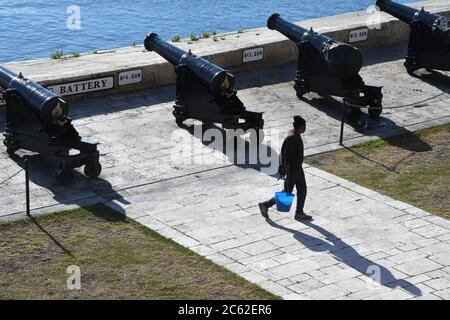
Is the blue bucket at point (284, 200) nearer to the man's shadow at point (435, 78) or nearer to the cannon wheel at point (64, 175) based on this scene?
the cannon wheel at point (64, 175)

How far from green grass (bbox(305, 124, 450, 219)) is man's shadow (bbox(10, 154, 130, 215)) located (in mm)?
3660

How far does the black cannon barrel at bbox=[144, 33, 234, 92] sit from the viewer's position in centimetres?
1922

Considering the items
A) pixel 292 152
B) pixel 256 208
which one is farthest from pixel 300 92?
pixel 292 152

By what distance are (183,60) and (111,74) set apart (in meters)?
2.04

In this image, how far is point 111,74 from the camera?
70.4 ft

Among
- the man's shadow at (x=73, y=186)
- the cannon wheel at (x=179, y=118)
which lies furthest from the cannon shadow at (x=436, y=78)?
the man's shadow at (x=73, y=186)

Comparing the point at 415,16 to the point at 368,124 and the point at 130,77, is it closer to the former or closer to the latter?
the point at 368,124

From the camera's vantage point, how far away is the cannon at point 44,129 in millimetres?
16969

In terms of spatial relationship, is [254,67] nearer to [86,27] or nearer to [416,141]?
[416,141]

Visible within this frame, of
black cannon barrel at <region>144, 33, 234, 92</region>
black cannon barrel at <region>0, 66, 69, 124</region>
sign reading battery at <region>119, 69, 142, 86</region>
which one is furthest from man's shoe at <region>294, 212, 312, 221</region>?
sign reading battery at <region>119, 69, 142, 86</region>

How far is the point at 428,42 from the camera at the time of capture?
76.9ft

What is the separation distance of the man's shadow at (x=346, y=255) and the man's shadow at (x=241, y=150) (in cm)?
247

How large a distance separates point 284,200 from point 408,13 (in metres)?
9.90
